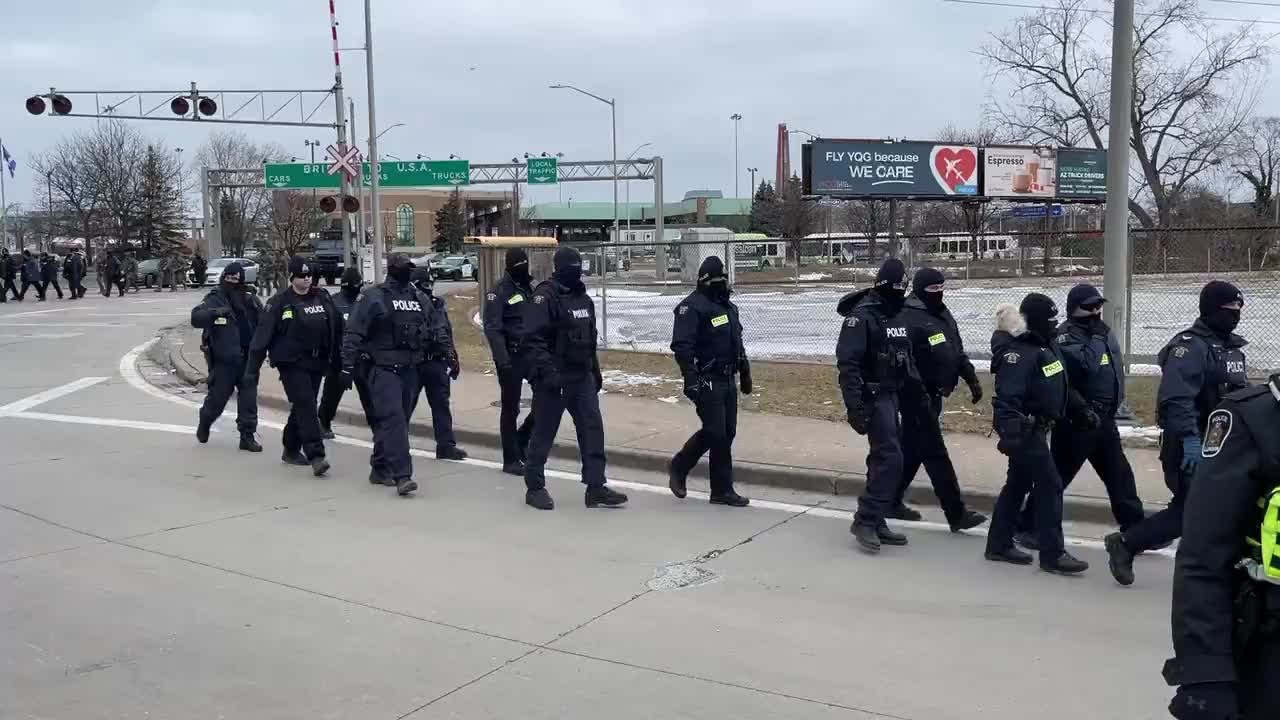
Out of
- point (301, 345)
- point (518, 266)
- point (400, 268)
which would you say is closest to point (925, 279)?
point (518, 266)

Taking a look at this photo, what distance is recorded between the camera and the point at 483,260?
20016mm

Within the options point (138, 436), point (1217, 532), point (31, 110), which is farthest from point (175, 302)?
point (1217, 532)

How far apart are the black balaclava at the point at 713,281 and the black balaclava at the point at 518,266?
201 centimetres

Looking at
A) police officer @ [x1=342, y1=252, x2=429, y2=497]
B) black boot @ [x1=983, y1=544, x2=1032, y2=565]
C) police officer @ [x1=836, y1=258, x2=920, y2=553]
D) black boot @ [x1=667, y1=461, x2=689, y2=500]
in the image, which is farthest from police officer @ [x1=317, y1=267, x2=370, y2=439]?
black boot @ [x1=983, y1=544, x2=1032, y2=565]

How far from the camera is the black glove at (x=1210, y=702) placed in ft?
8.05

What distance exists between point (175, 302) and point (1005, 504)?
104ft

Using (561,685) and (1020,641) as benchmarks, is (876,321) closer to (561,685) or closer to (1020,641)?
(1020,641)

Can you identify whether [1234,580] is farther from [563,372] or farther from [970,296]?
[970,296]

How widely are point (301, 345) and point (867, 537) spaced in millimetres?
5122

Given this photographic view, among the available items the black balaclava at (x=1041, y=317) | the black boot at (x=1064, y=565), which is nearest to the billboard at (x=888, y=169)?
the black balaclava at (x=1041, y=317)

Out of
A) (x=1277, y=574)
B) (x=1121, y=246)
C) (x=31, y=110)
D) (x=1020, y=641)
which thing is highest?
(x=31, y=110)

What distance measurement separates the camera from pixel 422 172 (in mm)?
50594

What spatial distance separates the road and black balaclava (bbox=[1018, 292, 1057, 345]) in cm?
141

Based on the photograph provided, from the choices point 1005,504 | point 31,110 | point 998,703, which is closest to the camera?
point 998,703
